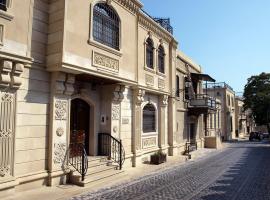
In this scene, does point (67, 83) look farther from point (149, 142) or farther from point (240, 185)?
point (149, 142)

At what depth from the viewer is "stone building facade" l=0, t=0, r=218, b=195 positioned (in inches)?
318

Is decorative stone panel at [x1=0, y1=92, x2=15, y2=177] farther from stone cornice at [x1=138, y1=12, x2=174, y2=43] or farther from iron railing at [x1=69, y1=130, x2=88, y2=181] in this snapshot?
stone cornice at [x1=138, y1=12, x2=174, y2=43]

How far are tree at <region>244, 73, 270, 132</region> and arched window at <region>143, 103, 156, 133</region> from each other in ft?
96.3

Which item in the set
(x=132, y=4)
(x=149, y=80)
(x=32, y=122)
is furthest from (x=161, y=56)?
(x=32, y=122)

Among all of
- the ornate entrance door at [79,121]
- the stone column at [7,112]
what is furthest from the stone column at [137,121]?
the stone column at [7,112]

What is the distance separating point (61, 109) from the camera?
31.8ft

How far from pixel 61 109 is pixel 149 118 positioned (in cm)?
784

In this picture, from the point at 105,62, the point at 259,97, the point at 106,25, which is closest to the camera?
the point at 105,62

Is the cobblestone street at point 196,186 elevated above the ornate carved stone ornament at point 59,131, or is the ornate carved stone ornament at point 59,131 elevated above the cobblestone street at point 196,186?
the ornate carved stone ornament at point 59,131

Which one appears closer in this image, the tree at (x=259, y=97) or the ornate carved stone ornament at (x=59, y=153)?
the ornate carved stone ornament at (x=59, y=153)

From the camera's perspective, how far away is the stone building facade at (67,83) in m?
8.08

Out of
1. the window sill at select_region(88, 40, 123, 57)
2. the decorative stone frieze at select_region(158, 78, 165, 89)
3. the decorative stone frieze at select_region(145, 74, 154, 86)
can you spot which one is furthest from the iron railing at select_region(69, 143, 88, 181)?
the decorative stone frieze at select_region(158, 78, 165, 89)

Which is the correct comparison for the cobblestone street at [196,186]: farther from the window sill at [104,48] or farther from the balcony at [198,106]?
the balcony at [198,106]

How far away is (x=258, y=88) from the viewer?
44.4 m
